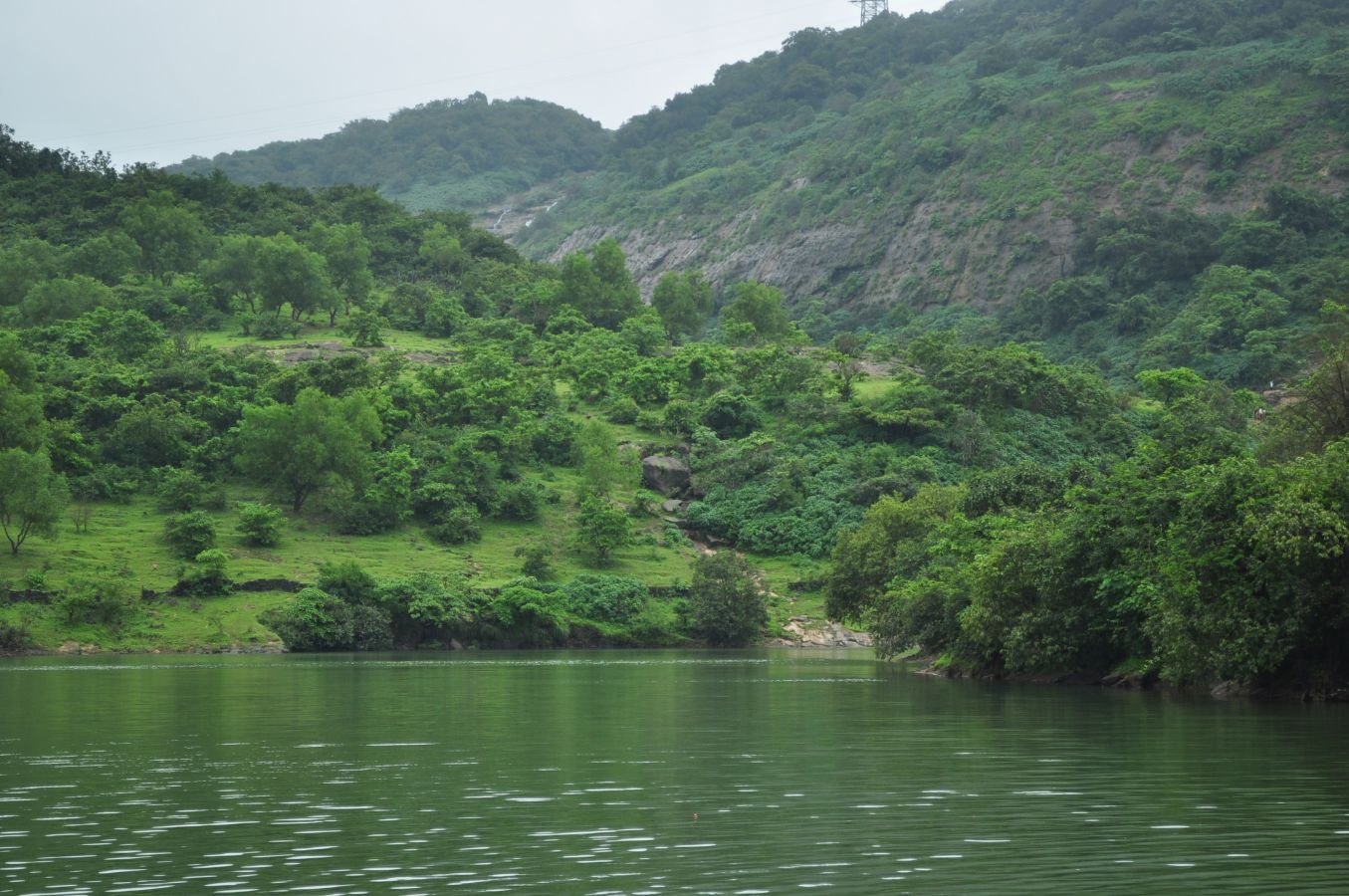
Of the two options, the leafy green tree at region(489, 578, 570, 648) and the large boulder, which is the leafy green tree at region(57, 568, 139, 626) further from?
the large boulder

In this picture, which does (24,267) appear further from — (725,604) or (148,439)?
(725,604)

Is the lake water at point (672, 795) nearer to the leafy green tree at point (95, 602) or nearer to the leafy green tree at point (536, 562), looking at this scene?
the leafy green tree at point (95, 602)

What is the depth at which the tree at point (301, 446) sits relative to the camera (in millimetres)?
102938

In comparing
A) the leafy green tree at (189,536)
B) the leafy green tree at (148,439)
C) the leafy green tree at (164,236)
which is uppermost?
the leafy green tree at (164,236)

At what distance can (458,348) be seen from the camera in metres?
139

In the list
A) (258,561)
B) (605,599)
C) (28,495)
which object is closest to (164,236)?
(258,561)

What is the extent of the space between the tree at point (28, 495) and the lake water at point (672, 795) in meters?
43.0

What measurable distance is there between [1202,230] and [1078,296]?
1622cm

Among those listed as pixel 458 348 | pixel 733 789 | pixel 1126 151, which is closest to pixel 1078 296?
pixel 1126 151

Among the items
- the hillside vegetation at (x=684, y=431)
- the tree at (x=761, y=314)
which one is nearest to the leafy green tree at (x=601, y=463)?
the hillside vegetation at (x=684, y=431)

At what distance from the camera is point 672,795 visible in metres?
23.2

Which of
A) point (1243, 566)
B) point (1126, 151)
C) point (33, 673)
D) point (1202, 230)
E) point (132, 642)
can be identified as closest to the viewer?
point (1243, 566)

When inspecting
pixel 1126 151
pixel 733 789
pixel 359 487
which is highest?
pixel 1126 151

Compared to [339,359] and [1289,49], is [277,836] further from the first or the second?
[1289,49]
